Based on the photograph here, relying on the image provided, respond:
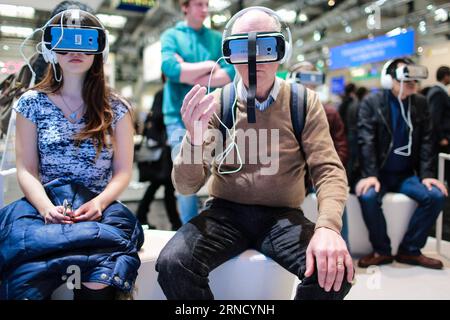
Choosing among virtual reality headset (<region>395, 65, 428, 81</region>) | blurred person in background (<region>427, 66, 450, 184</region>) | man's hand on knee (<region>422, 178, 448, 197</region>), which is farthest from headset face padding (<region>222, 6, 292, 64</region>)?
blurred person in background (<region>427, 66, 450, 184</region>)

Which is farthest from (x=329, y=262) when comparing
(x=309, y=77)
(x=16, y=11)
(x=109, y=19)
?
(x=109, y=19)

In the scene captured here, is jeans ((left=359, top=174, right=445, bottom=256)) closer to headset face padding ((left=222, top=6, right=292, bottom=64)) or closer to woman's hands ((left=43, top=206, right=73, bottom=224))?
headset face padding ((left=222, top=6, right=292, bottom=64))

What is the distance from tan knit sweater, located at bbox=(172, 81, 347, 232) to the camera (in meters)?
1.37

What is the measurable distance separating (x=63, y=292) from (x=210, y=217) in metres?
0.51

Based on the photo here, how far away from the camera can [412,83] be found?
2682 millimetres

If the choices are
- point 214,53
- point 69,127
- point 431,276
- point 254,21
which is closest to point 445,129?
point 431,276

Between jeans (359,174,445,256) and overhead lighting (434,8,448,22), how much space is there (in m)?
3.06

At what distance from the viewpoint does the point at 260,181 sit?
142 cm

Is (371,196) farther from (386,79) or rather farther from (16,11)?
(16,11)

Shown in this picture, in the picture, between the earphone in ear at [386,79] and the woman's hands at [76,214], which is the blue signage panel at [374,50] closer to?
the earphone in ear at [386,79]

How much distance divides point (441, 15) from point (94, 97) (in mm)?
4841

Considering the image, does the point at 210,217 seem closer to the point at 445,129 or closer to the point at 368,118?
the point at 368,118

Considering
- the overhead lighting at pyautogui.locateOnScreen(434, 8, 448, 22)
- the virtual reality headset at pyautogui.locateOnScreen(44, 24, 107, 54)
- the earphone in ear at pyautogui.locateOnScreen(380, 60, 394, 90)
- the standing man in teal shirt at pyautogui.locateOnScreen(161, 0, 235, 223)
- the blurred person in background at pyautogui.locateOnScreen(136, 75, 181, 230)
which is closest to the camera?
the virtual reality headset at pyautogui.locateOnScreen(44, 24, 107, 54)

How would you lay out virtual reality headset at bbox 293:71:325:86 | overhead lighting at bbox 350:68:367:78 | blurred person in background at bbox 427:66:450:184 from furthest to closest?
1. overhead lighting at bbox 350:68:367:78
2. blurred person in background at bbox 427:66:450:184
3. virtual reality headset at bbox 293:71:325:86
